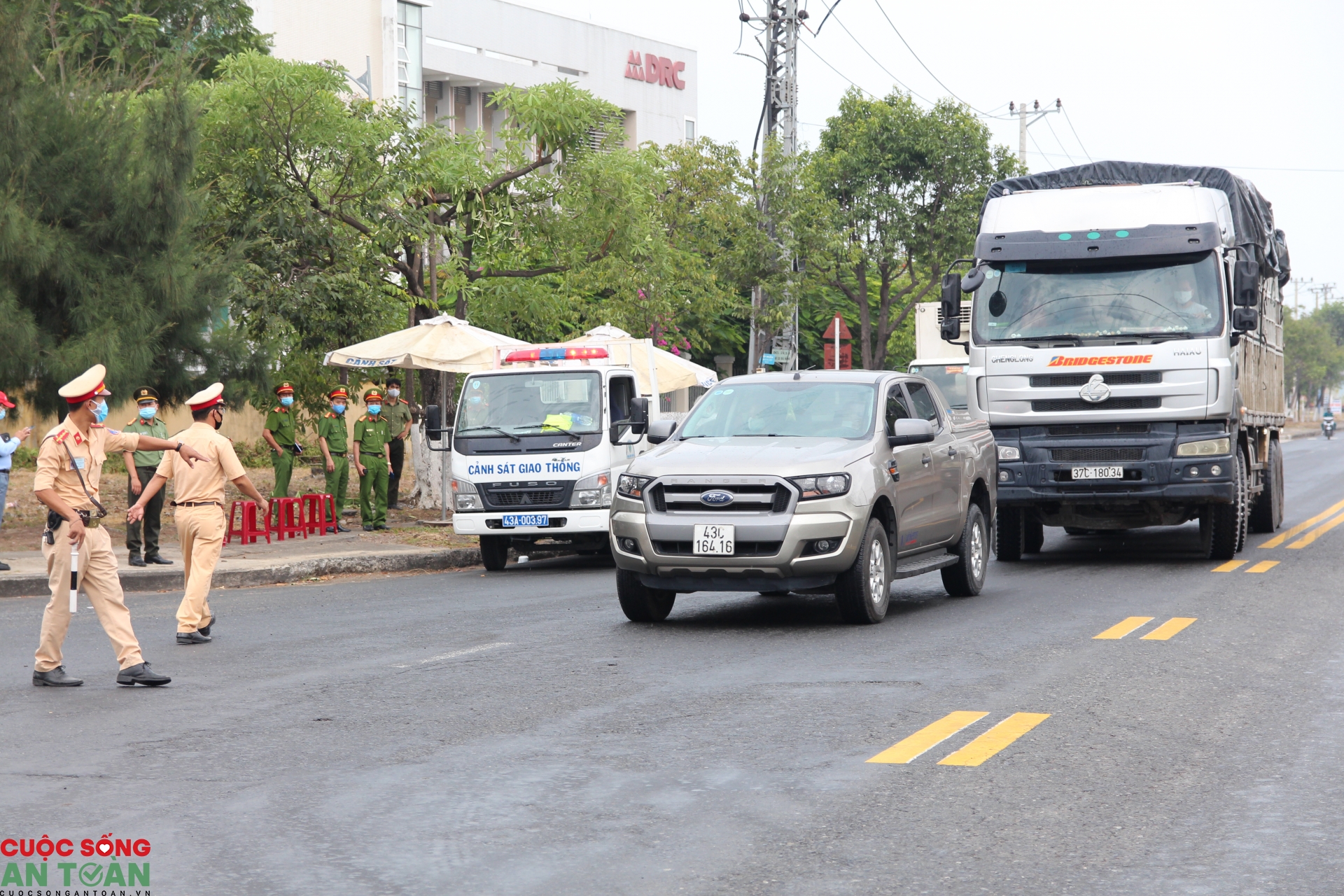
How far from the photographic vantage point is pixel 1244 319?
14.4 meters

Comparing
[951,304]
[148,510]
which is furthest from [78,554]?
[951,304]

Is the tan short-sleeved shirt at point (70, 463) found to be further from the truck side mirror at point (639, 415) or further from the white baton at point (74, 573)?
the truck side mirror at point (639, 415)

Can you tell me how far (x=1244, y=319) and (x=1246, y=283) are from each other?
1.13 ft

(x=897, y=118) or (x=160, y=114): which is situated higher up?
(x=897, y=118)

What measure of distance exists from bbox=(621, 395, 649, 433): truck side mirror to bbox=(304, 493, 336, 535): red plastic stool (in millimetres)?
5409

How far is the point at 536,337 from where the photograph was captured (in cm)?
2705

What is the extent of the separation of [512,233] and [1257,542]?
1129 centimetres

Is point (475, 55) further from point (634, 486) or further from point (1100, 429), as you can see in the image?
point (634, 486)

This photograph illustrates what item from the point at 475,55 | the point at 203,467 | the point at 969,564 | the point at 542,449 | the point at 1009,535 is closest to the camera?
the point at 203,467

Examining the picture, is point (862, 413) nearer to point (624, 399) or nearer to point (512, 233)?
point (624, 399)

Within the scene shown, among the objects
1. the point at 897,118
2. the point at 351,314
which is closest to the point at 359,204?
the point at 351,314

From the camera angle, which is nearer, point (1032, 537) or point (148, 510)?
point (148, 510)

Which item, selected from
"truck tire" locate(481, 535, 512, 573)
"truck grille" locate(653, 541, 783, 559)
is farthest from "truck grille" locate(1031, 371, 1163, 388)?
"truck tire" locate(481, 535, 512, 573)

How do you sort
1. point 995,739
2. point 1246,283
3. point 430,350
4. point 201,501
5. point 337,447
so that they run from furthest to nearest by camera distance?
point 337,447 < point 430,350 < point 1246,283 < point 201,501 < point 995,739
